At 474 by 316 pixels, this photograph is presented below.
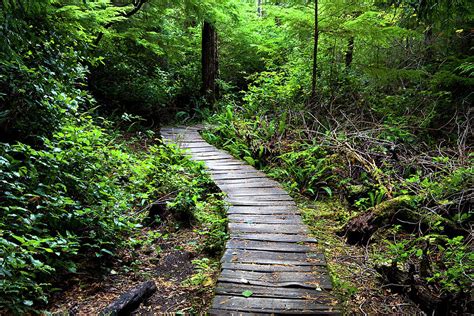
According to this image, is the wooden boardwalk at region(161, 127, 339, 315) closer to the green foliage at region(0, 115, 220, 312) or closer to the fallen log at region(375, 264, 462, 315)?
the green foliage at region(0, 115, 220, 312)

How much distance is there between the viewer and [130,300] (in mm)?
3092

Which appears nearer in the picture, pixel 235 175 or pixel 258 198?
pixel 258 198

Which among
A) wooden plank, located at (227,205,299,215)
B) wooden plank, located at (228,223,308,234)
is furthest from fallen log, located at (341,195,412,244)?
wooden plank, located at (227,205,299,215)

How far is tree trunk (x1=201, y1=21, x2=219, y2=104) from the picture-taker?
11.6m

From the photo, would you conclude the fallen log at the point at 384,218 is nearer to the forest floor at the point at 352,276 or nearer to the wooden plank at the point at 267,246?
the forest floor at the point at 352,276

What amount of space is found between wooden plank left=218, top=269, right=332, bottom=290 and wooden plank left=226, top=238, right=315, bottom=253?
45cm

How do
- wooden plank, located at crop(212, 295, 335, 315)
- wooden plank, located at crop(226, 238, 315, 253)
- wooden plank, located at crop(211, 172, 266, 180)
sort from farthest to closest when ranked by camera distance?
wooden plank, located at crop(211, 172, 266, 180), wooden plank, located at crop(226, 238, 315, 253), wooden plank, located at crop(212, 295, 335, 315)

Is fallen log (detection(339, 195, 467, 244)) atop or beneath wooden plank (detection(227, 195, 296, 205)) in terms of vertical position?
atop

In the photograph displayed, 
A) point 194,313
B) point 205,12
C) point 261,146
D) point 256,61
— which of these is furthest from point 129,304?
point 256,61

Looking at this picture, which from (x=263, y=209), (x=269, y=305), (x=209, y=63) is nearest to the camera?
(x=269, y=305)

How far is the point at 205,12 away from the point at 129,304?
722 cm

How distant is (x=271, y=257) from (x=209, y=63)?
9.37m

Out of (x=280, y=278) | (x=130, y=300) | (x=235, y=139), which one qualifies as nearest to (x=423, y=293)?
(x=280, y=278)

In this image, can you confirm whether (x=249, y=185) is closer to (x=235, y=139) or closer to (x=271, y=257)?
(x=271, y=257)
